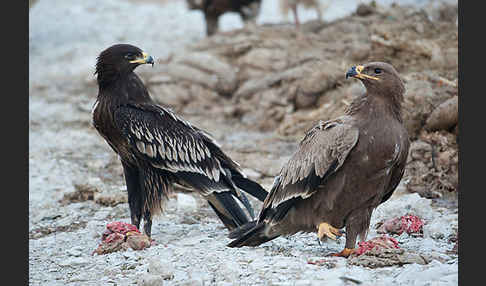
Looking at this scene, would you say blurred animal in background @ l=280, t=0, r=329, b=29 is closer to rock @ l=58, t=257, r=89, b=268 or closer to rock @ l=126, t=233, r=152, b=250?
rock @ l=126, t=233, r=152, b=250

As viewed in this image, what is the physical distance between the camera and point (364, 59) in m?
11.5

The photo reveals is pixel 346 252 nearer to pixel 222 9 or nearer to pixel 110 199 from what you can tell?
pixel 110 199

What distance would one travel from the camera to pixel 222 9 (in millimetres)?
16672

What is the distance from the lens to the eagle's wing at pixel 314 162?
15.5 feet

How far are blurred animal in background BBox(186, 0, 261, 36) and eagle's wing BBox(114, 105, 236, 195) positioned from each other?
1082 centimetres

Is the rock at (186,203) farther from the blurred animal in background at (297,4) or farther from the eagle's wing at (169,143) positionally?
the blurred animal in background at (297,4)

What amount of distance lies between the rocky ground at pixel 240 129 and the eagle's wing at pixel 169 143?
61 centimetres

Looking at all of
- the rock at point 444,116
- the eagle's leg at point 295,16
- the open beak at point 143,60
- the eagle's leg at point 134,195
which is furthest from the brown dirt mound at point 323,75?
the open beak at point 143,60

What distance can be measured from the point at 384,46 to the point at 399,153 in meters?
6.81

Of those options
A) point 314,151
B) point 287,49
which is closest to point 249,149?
point 287,49

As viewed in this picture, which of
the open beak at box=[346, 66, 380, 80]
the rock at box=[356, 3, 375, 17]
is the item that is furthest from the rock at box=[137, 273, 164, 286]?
the rock at box=[356, 3, 375, 17]

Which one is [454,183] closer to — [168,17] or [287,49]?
[287,49]

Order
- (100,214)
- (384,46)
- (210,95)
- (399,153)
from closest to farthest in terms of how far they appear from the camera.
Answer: (399,153) < (100,214) < (384,46) < (210,95)

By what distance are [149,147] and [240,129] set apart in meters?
5.76
